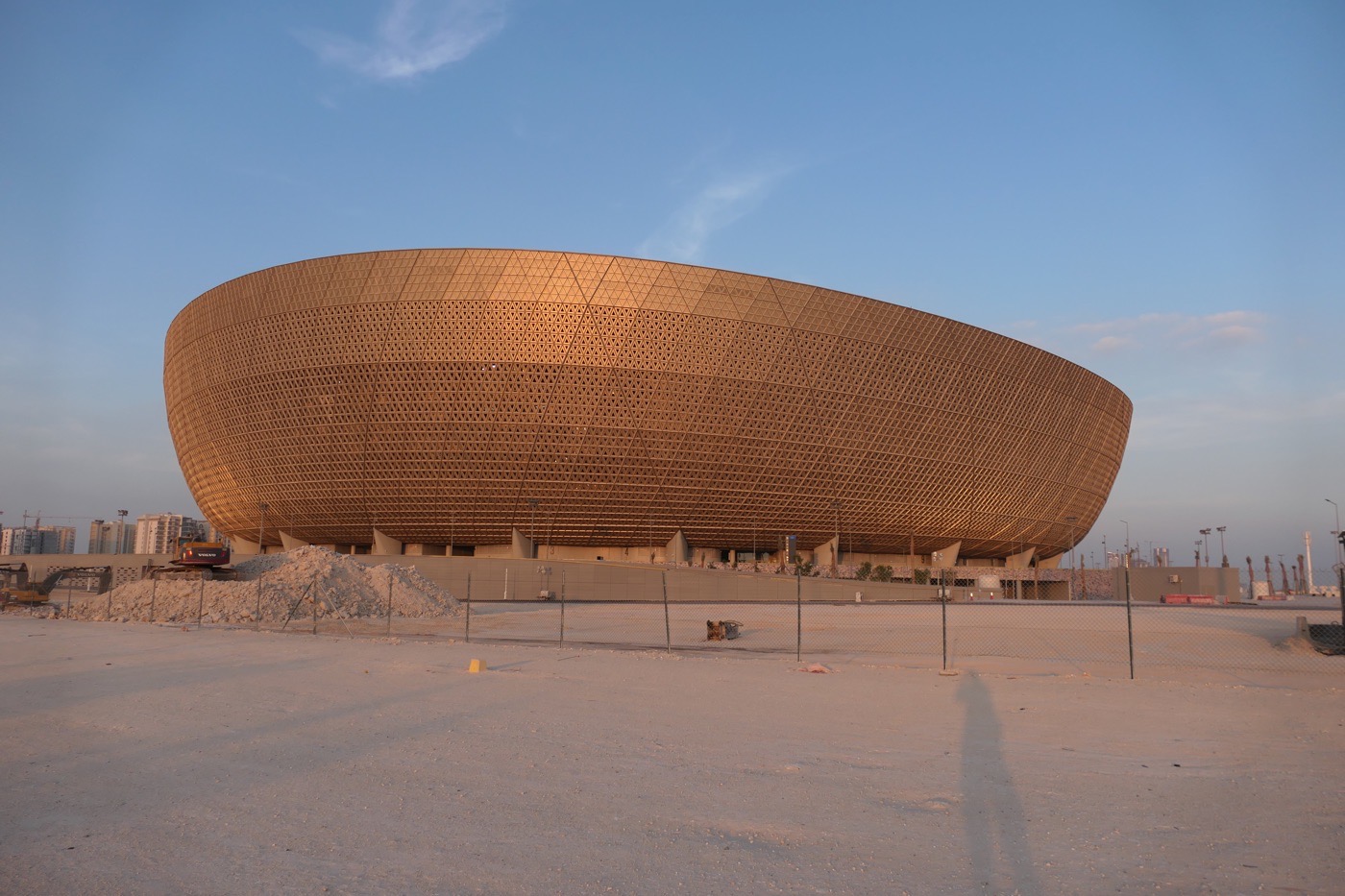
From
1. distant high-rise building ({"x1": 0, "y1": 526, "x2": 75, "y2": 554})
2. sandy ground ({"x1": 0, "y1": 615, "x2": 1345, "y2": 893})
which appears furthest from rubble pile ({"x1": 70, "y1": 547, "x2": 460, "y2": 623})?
distant high-rise building ({"x1": 0, "y1": 526, "x2": 75, "y2": 554})

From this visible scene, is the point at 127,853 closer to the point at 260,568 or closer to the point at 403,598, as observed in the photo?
the point at 403,598

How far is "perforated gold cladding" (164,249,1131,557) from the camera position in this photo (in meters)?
49.2

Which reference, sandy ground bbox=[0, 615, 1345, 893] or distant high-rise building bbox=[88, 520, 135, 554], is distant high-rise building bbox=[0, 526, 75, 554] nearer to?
distant high-rise building bbox=[88, 520, 135, 554]

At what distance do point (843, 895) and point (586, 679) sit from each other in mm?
Answer: 8757

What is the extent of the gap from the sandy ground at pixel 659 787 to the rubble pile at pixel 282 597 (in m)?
13.1

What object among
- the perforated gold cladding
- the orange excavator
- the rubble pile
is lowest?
the rubble pile

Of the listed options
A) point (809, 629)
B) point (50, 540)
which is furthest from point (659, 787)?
point (50, 540)

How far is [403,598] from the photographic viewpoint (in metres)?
28.1

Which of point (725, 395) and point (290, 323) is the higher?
point (290, 323)

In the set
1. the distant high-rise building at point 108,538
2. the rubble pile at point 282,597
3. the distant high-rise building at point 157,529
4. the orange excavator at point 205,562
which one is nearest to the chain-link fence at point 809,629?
the rubble pile at point 282,597

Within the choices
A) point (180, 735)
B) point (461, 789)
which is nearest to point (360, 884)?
point (461, 789)

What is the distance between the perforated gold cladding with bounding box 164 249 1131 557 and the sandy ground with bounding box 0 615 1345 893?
37936mm

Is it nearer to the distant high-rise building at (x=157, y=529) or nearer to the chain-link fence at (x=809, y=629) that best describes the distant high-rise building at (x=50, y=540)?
the distant high-rise building at (x=157, y=529)

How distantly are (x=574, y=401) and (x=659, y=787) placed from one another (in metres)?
43.4
